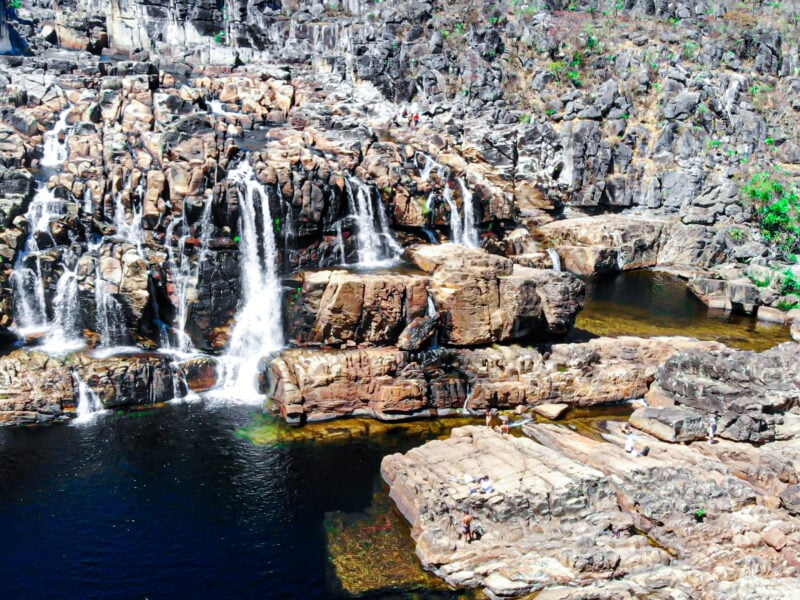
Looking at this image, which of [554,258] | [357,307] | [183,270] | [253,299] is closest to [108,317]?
[183,270]

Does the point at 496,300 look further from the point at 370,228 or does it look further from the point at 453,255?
the point at 370,228

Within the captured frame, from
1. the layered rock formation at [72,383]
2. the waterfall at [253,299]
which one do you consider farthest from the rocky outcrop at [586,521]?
the layered rock formation at [72,383]

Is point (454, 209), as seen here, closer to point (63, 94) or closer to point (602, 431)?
point (602, 431)

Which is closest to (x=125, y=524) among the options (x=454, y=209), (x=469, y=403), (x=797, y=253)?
(x=469, y=403)

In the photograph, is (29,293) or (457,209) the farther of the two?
(457,209)

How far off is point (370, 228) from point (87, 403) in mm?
25299

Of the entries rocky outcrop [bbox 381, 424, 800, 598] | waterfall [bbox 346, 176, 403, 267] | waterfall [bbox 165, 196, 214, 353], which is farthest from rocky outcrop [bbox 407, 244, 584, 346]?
waterfall [bbox 165, 196, 214, 353]

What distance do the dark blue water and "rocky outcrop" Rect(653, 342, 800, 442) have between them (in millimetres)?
18318

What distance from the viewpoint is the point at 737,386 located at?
4478 centimetres


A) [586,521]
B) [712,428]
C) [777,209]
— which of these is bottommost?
[586,521]

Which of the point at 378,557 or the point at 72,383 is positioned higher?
the point at 72,383

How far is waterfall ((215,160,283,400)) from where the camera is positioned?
46.2 metres

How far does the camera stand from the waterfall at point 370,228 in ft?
185

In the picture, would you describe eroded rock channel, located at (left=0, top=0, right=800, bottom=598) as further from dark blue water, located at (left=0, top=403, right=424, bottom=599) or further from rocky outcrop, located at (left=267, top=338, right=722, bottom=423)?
dark blue water, located at (left=0, top=403, right=424, bottom=599)
